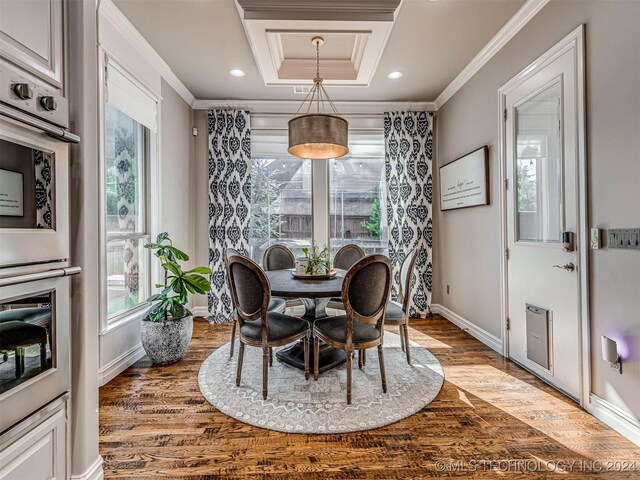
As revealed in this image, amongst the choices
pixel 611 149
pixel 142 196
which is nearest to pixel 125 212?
pixel 142 196

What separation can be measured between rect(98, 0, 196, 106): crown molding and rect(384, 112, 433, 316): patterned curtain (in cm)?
262

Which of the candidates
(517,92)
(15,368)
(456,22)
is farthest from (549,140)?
(15,368)

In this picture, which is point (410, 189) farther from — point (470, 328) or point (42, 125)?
point (42, 125)

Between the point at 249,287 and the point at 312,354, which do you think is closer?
the point at 249,287

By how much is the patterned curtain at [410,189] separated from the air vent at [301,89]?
1153 millimetres

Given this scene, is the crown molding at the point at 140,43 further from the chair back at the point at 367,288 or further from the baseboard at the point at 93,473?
the baseboard at the point at 93,473

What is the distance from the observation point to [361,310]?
2.22m

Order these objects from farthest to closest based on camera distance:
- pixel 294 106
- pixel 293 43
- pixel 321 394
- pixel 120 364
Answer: pixel 294 106 → pixel 293 43 → pixel 120 364 → pixel 321 394

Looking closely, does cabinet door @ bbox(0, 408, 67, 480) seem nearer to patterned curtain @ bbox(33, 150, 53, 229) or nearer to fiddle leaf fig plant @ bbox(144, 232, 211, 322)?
patterned curtain @ bbox(33, 150, 53, 229)

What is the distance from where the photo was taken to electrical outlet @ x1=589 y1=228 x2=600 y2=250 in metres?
1.96

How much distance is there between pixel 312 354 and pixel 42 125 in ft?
7.65

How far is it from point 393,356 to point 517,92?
2.56 m

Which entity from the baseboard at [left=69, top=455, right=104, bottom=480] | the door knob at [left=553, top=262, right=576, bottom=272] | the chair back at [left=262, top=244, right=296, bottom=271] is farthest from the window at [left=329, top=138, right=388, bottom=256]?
the baseboard at [left=69, top=455, right=104, bottom=480]

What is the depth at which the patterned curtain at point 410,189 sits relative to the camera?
432 cm
